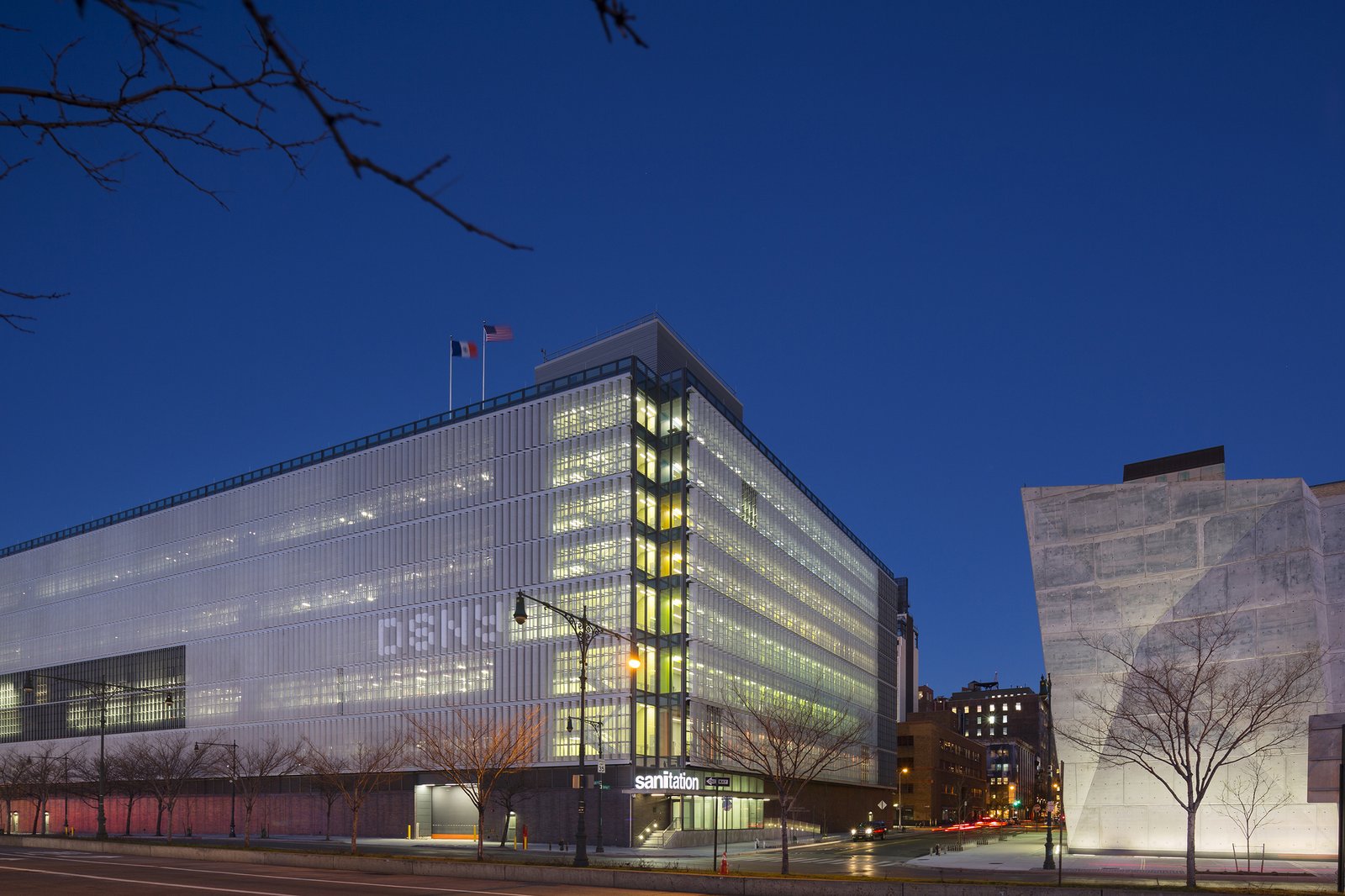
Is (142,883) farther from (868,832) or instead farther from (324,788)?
(868,832)

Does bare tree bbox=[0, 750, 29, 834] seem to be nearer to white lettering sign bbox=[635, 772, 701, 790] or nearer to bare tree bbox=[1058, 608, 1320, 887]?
white lettering sign bbox=[635, 772, 701, 790]

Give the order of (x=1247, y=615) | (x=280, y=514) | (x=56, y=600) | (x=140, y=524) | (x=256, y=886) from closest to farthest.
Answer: (x=256, y=886), (x=1247, y=615), (x=280, y=514), (x=140, y=524), (x=56, y=600)

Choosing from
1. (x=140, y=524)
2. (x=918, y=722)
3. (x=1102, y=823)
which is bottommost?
(x=918, y=722)

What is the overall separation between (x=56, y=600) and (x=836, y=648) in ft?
271

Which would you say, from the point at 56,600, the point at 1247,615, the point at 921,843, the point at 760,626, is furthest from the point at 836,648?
the point at 56,600

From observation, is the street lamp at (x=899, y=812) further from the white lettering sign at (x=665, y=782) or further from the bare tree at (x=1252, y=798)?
the bare tree at (x=1252, y=798)

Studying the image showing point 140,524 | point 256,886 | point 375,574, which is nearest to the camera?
point 256,886

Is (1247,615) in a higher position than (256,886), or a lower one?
higher

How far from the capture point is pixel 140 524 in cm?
10506

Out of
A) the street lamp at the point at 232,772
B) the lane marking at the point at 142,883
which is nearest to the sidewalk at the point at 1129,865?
the lane marking at the point at 142,883

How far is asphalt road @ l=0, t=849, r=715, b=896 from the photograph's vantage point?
1200 inches

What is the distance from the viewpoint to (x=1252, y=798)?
45781mm

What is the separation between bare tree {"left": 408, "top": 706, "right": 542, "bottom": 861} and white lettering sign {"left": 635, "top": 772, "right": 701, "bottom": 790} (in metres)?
7.67

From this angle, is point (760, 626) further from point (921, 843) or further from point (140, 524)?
point (140, 524)
